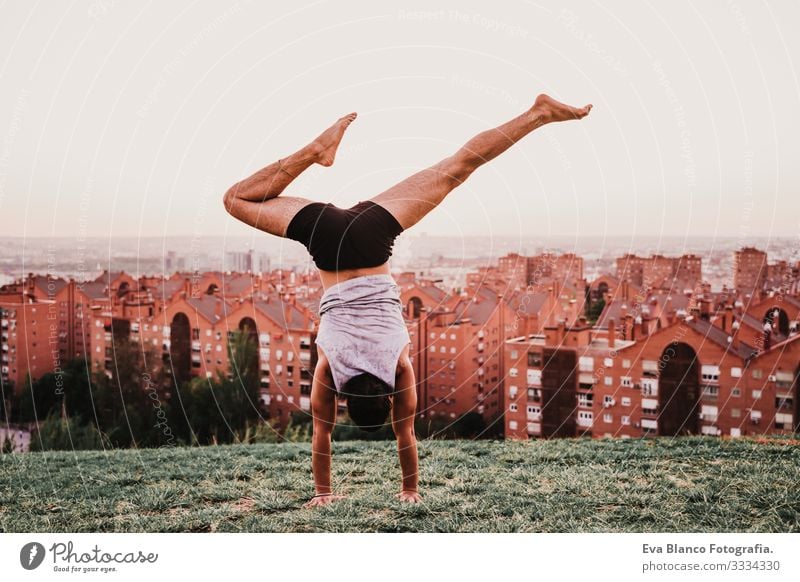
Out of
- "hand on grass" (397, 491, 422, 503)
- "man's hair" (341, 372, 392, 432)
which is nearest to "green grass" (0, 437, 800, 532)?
"hand on grass" (397, 491, 422, 503)

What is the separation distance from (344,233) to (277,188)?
0.45 m

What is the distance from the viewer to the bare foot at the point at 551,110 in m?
3.84

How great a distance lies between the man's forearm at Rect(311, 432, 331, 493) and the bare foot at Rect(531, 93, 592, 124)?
2085 mm

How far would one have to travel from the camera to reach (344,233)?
3.71m

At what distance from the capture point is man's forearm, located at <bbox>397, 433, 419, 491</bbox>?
3.78m

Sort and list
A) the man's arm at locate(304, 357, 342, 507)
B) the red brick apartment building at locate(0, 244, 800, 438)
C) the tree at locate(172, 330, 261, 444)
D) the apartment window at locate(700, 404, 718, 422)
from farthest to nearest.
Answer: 1. the tree at locate(172, 330, 261, 444)
2. the apartment window at locate(700, 404, 718, 422)
3. the red brick apartment building at locate(0, 244, 800, 438)
4. the man's arm at locate(304, 357, 342, 507)

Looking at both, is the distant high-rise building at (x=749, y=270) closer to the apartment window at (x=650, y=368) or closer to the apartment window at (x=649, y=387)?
the apartment window at (x=650, y=368)

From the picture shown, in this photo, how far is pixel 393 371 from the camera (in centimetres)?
365

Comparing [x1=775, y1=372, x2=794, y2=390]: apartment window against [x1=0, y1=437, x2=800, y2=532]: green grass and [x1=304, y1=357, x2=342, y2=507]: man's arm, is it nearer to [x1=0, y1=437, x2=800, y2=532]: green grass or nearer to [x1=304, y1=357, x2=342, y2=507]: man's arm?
[x1=0, y1=437, x2=800, y2=532]: green grass

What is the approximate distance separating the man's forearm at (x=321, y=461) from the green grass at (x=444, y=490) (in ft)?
0.45

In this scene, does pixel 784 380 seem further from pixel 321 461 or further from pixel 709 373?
pixel 321 461

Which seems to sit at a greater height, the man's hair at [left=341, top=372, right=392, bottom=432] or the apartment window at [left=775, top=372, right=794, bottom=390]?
the man's hair at [left=341, top=372, right=392, bottom=432]

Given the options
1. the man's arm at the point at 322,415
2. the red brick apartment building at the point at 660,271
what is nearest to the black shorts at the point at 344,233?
the man's arm at the point at 322,415

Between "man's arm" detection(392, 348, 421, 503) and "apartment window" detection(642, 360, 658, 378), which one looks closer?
"man's arm" detection(392, 348, 421, 503)
